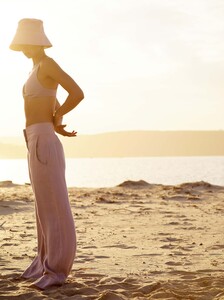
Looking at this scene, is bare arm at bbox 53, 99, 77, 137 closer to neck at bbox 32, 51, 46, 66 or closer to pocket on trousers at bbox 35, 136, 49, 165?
pocket on trousers at bbox 35, 136, 49, 165

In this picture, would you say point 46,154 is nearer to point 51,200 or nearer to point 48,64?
point 51,200

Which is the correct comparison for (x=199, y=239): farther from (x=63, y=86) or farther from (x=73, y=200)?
(x=73, y=200)

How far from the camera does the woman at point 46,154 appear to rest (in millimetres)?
5492

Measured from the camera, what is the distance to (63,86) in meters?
5.36

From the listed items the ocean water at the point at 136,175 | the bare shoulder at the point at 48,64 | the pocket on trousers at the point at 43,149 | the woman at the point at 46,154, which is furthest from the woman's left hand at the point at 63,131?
the ocean water at the point at 136,175

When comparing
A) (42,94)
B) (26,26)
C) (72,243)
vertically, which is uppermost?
(26,26)

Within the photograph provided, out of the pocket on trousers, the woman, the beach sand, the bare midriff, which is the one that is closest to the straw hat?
the woman

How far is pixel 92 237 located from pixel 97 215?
2938 millimetres

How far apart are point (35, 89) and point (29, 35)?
20.6 inches

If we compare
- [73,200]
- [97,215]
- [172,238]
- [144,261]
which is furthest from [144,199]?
[144,261]

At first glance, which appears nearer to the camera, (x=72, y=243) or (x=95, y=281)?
(x=72, y=243)

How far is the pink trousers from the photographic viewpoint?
556cm

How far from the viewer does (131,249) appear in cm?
812

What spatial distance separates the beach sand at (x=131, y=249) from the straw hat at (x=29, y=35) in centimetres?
236
